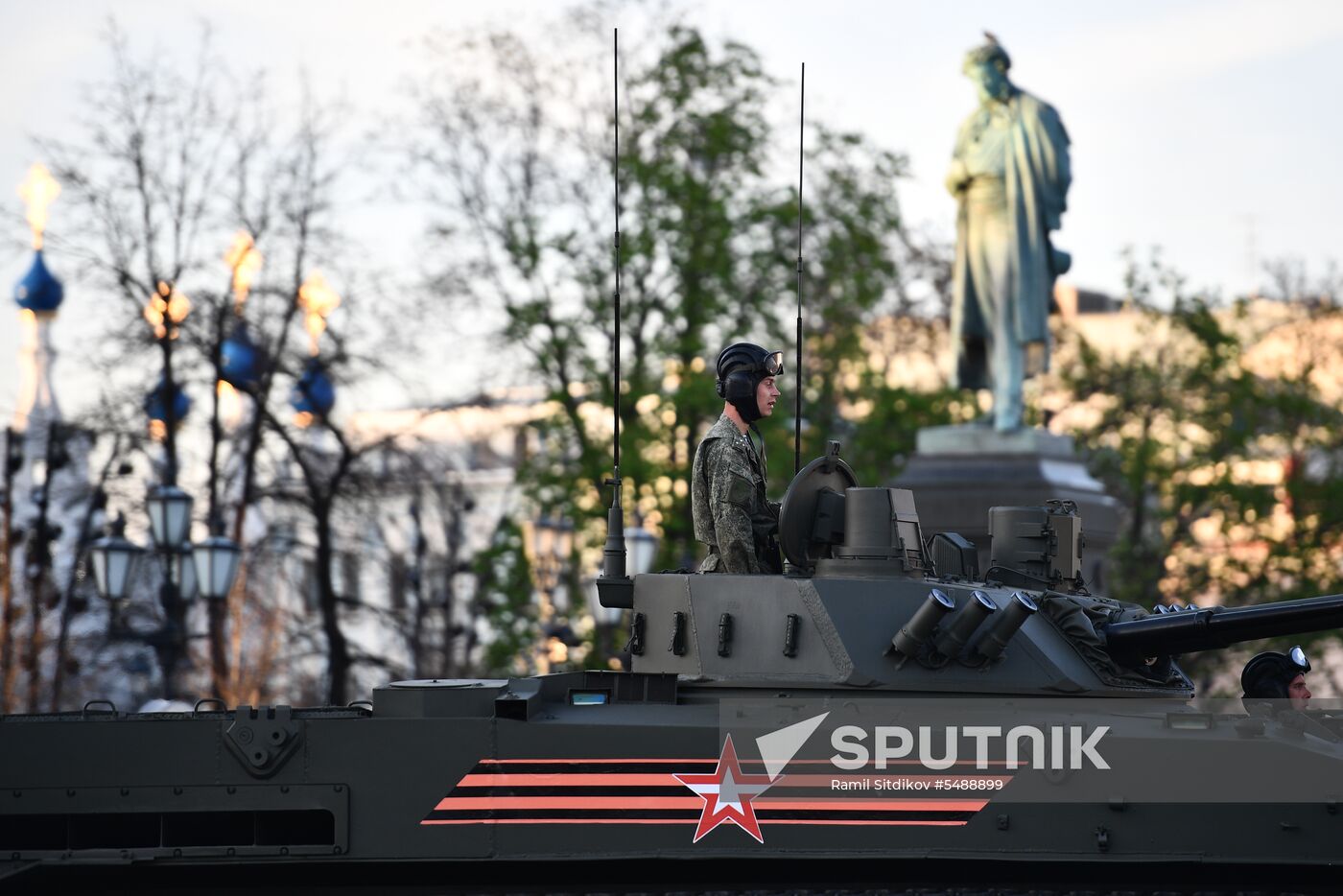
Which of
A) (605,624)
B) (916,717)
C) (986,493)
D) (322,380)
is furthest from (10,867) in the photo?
(605,624)

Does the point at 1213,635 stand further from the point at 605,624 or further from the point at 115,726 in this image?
the point at 605,624

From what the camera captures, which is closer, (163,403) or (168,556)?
(168,556)

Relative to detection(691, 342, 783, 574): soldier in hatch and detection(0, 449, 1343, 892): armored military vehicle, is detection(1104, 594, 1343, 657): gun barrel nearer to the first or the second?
detection(0, 449, 1343, 892): armored military vehicle

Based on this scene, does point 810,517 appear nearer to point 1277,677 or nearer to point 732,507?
point 732,507

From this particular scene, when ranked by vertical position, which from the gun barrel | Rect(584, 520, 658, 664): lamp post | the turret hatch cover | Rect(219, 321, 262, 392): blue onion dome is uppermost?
Rect(219, 321, 262, 392): blue onion dome

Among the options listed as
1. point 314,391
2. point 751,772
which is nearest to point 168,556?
point 314,391

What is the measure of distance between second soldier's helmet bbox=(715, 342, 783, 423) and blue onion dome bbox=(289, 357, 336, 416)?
45.9 ft

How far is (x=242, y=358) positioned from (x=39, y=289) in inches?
202

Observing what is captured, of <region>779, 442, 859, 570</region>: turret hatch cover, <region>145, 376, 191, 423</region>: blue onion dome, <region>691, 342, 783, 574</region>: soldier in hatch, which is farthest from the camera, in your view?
<region>145, 376, 191, 423</region>: blue onion dome

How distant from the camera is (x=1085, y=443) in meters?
35.8

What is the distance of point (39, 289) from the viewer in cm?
2919

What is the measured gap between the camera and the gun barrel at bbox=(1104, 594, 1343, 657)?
1098cm

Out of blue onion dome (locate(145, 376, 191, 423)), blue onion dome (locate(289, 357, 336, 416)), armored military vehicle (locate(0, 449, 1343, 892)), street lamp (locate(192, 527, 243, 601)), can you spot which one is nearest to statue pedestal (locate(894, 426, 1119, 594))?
blue onion dome (locate(289, 357, 336, 416))

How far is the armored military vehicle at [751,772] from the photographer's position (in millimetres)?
9984
